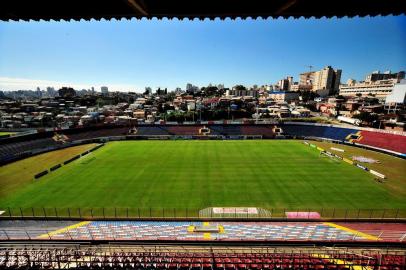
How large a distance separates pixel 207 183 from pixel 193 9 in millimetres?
26318

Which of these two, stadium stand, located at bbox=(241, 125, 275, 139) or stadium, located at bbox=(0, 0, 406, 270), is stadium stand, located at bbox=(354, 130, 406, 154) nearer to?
stadium, located at bbox=(0, 0, 406, 270)

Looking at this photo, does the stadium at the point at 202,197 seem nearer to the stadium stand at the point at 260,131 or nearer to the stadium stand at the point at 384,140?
the stadium stand at the point at 384,140

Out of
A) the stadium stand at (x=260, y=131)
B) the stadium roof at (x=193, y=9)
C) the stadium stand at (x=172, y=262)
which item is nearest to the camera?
the stadium roof at (x=193, y=9)

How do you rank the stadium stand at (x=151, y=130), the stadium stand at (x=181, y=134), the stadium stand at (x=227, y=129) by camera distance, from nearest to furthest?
the stadium stand at (x=181, y=134)
the stadium stand at (x=151, y=130)
the stadium stand at (x=227, y=129)

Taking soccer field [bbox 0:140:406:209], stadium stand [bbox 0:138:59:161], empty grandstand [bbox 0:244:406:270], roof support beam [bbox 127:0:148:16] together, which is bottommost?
soccer field [bbox 0:140:406:209]

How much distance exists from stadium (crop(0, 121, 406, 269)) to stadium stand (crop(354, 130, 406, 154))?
1.12ft

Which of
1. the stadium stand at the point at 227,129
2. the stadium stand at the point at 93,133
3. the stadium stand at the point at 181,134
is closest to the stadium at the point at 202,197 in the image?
the stadium stand at the point at 181,134

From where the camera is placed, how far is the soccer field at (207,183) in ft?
86.0

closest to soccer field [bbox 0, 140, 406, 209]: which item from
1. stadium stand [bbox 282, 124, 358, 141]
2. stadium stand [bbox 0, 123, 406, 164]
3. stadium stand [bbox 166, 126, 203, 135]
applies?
stadium stand [bbox 0, 123, 406, 164]

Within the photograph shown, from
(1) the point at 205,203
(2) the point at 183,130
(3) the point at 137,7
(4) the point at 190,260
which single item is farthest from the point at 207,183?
(2) the point at 183,130

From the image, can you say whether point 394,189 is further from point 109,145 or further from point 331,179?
point 109,145

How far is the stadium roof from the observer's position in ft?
24.3

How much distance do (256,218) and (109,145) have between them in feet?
148

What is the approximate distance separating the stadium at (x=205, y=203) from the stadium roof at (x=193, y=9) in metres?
11.9
